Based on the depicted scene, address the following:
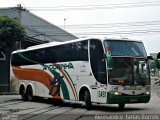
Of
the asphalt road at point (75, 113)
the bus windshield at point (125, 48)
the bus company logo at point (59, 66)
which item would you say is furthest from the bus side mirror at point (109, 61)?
the bus company logo at point (59, 66)

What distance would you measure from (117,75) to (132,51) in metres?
1.56

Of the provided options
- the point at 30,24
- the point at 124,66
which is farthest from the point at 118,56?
the point at 30,24

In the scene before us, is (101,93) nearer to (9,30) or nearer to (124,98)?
(124,98)

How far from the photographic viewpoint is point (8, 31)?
37.2m

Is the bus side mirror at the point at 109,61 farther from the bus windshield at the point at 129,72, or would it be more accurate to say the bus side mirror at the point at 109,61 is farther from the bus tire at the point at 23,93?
the bus tire at the point at 23,93

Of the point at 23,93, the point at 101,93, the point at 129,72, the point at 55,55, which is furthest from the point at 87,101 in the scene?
the point at 23,93

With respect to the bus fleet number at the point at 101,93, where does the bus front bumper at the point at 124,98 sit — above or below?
below

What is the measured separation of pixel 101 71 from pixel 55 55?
5.25 meters

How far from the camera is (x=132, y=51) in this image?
20750 millimetres

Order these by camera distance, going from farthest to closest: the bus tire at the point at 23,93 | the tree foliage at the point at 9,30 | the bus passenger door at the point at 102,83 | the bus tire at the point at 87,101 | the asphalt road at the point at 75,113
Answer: the tree foliage at the point at 9,30 < the bus tire at the point at 23,93 < the bus tire at the point at 87,101 < the bus passenger door at the point at 102,83 < the asphalt road at the point at 75,113

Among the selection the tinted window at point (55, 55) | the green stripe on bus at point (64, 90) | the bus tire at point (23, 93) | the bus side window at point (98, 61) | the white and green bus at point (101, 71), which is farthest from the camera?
the bus tire at point (23, 93)

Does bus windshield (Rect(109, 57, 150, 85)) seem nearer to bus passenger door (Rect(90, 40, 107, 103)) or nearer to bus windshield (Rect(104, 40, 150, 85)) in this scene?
Answer: bus windshield (Rect(104, 40, 150, 85))

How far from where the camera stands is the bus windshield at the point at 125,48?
796 inches

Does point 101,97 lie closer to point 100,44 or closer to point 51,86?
point 100,44
